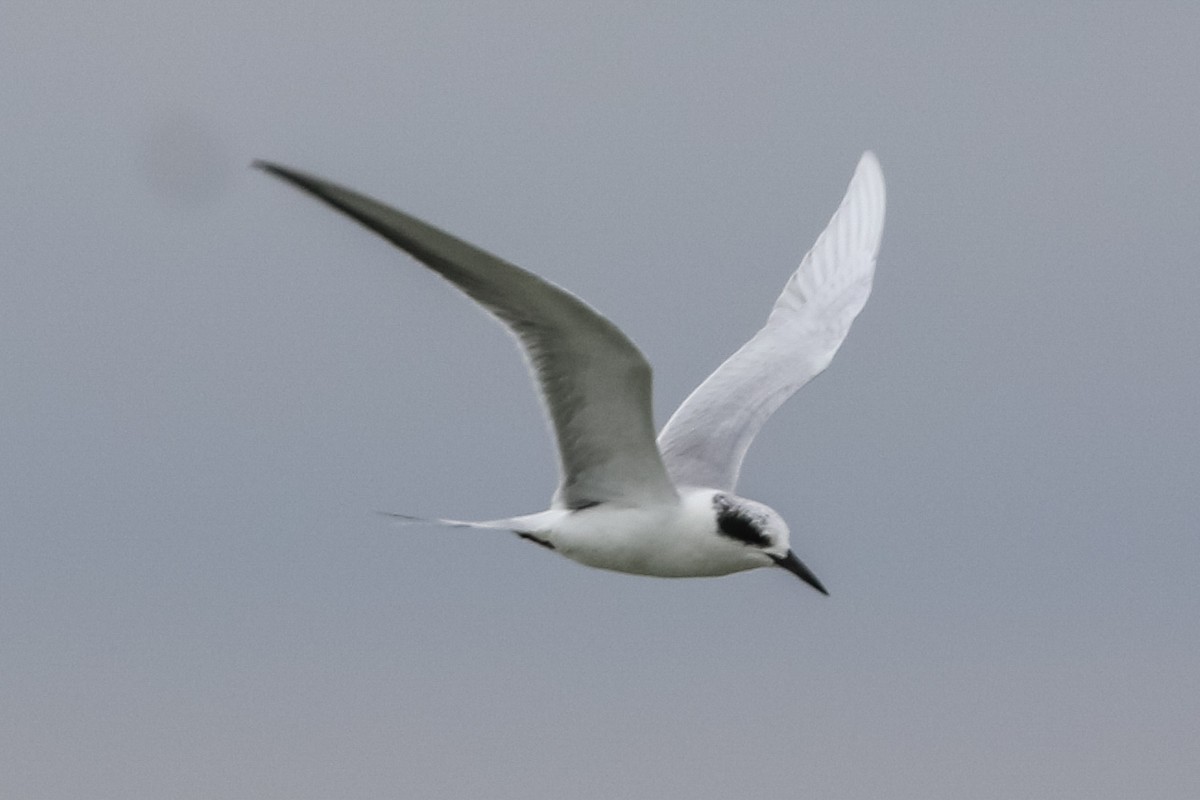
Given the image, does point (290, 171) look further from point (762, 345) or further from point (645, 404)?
point (762, 345)

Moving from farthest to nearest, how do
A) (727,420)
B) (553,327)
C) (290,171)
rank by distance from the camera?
(727,420) < (553,327) < (290,171)

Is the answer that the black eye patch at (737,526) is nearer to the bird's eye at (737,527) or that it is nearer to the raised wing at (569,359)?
the bird's eye at (737,527)

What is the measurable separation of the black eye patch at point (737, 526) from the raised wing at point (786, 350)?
3.27 feet

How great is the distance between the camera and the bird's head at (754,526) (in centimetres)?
1116

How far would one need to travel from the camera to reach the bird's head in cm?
1116

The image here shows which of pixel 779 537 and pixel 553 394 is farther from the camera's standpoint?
pixel 779 537

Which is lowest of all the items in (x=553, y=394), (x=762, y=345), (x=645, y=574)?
(x=645, y=574)

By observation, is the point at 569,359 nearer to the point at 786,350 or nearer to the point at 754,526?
the point at 754,526

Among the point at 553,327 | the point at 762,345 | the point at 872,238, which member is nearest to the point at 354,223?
the point at 553,327

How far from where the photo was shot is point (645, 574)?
11359 millimetres

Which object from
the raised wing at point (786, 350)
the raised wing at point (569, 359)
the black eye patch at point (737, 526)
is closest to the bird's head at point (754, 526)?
the black eye patch at point (737, 526)

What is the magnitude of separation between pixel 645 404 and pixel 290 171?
2964 mm

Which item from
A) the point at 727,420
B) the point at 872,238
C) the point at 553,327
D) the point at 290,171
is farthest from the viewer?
the point at 872,238

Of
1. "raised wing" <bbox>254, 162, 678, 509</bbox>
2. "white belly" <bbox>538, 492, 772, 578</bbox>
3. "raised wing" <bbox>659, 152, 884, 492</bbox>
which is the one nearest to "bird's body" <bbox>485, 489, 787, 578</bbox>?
"white belly" <bbox>538, 492, 772, 578</bbox>
